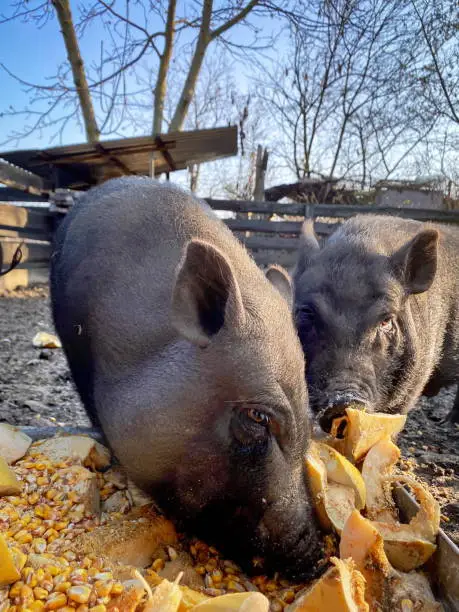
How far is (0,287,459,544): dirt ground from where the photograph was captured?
11.7ft

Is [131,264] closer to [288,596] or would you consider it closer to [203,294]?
[203,294]

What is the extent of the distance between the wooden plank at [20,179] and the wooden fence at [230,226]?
0.50 meters

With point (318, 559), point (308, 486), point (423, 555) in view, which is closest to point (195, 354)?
point (308, 486)

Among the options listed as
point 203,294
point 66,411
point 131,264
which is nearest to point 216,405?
point 203,294

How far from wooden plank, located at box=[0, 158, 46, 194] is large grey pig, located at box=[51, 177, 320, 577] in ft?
30.1

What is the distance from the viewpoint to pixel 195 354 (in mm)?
2246

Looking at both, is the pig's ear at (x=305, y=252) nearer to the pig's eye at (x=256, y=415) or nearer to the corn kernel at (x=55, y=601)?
the pig's eye at (x=256, y=415)

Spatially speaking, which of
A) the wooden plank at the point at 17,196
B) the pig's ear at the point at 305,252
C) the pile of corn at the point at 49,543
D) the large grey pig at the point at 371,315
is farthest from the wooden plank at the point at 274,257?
the pile of corn at the point at 49,543

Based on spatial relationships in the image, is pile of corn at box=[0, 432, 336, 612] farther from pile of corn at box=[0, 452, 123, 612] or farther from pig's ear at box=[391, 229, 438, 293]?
pig's ear at box=[391, 229, 438, 293]

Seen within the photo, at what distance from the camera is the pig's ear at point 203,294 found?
2074 mm

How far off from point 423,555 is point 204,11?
16140 millimetres

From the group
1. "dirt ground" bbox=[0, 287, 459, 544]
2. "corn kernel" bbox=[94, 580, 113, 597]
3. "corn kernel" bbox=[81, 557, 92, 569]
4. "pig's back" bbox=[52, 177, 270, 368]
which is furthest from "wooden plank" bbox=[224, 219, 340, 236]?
"corn kernel" bbox=[94, 580, 113, 597]

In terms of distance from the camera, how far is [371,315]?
3.83 meters

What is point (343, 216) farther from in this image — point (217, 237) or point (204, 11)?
point (217, 237)
